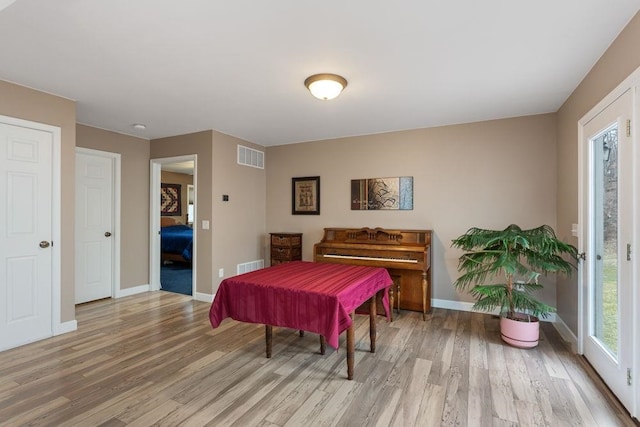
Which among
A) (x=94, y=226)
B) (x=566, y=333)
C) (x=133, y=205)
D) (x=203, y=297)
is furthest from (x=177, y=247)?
(x=566, y=333)

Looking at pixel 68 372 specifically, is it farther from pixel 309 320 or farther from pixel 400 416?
pixel 400 416

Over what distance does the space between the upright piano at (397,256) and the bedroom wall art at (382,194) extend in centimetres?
42

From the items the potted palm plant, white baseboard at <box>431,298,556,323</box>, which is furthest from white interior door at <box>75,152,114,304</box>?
the potted palm plant

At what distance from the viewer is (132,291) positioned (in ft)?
15.4

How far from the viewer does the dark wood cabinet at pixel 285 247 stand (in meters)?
4.77

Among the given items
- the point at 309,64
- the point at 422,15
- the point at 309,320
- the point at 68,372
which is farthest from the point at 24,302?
the point at 422,15

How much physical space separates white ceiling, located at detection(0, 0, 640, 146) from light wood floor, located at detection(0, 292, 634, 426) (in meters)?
2.37

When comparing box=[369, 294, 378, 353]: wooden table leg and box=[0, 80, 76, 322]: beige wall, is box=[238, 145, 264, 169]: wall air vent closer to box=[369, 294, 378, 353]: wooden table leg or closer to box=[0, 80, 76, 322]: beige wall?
box=[0, 80, 76, 322]: beige wall

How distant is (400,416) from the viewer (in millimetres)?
1913

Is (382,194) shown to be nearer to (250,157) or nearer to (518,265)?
(518,265)

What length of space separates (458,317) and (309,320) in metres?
2.43

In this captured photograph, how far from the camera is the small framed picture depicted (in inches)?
193

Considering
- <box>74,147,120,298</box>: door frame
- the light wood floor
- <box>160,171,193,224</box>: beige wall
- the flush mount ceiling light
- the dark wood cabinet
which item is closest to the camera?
the light wood floor

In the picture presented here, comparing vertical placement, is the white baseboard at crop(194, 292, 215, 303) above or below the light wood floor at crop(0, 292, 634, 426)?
above
